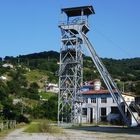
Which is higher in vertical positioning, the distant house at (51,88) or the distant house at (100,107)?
the distant house at (51,88)

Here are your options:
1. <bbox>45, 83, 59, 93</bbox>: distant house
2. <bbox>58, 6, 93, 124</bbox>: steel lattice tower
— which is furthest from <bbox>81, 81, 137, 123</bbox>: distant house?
<bbox>45, 83, 59, 93</bbox>: distant house

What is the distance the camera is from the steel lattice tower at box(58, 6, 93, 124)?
217 ft

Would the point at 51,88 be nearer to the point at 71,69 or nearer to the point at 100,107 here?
the point at 100,107

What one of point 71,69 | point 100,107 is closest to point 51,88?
point 100,107

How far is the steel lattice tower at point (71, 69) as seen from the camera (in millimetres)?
66125

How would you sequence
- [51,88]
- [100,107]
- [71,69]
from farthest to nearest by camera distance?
[51,88], [100,107], [71,69]

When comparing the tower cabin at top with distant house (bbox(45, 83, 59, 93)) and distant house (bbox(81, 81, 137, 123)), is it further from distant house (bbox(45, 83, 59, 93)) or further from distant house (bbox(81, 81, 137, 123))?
distant house (bbox(45, 83, 59, 93))

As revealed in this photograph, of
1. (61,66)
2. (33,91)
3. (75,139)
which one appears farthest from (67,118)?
(33,91)

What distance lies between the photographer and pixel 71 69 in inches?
2628

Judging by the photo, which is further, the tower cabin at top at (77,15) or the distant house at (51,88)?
the distant house at (51,88)

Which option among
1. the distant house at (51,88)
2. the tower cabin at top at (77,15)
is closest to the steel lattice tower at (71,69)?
the tower cabin at top at (77,15)

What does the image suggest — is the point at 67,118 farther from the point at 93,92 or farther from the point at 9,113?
the point at 93,92

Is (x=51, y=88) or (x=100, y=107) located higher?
(x=51, y=88)

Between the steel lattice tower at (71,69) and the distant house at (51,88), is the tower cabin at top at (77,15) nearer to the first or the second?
the steel lattice tower at (71,69)
